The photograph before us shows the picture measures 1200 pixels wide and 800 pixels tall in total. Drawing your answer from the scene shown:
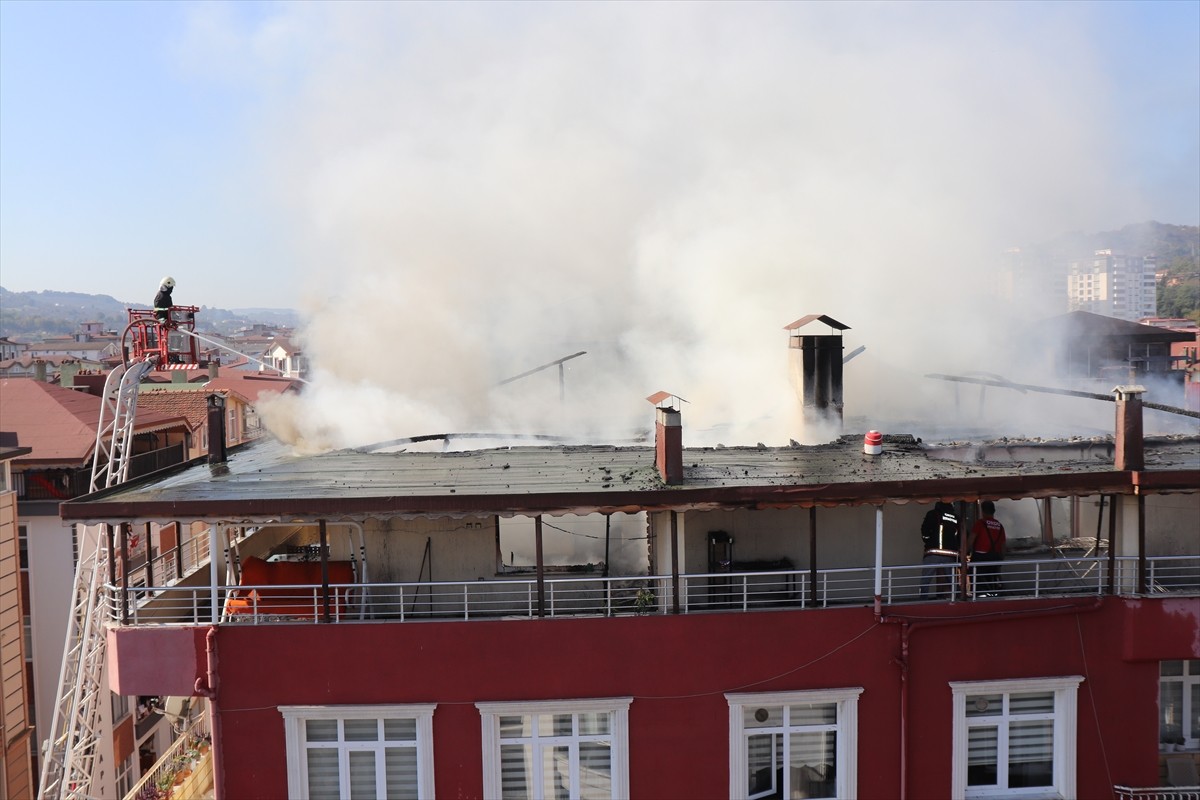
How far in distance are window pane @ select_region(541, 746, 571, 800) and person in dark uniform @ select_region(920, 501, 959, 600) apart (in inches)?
189

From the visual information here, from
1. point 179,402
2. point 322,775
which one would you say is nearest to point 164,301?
point 322,775

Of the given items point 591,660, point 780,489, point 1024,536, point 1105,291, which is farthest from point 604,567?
point 1105,291

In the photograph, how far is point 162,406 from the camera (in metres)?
36.1

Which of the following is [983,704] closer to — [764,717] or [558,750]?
[764,717]

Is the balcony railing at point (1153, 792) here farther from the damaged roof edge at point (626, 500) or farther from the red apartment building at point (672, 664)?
the damaged roof edge at point (626, 500)

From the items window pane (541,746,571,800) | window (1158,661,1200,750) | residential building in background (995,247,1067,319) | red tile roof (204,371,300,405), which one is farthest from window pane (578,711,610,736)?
residential building in background (995,247,1067,319)

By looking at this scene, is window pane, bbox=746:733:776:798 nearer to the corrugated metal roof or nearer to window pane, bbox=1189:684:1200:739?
the corrugated metal roof

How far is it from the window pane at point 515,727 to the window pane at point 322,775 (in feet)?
6.17

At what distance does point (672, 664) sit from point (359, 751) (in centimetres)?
358

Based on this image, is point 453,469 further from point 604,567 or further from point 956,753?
point 956,753

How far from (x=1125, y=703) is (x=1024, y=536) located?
2705mm

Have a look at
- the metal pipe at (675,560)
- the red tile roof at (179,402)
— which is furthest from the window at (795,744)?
the red tile roof at (179,402)

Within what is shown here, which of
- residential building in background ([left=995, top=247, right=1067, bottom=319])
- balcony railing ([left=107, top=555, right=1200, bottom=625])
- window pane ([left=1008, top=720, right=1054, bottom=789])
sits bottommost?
window pane ([left=1008, top=720, right=1054, bottom=789])

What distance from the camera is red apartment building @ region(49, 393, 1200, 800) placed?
1072 cm
